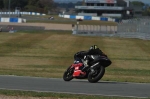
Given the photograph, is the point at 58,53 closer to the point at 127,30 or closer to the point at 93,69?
the point at 127,30

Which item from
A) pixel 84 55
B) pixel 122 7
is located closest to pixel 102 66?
pixel 84 55

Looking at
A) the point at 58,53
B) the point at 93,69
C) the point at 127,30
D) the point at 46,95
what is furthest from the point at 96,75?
the point at 127,30

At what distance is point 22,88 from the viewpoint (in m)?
13.8

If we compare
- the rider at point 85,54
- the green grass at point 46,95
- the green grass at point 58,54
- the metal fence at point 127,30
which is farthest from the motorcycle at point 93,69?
the metal fence at point 127,30

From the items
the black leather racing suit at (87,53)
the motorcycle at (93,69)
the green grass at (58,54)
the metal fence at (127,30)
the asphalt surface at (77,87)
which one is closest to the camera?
the asphalt surface at (77,87)

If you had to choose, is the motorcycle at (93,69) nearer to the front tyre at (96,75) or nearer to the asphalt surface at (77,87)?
the front tyre at (96,75)

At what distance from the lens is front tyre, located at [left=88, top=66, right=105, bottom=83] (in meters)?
15.1

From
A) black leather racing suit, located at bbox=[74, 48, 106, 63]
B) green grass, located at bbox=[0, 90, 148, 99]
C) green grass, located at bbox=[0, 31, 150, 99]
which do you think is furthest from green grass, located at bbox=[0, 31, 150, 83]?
green grass, located at bbox=[0, 90, 148, 99]

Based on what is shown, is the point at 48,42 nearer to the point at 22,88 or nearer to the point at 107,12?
the point at 22,88

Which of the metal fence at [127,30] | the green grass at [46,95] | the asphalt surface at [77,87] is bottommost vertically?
the metal fence at [127,30]

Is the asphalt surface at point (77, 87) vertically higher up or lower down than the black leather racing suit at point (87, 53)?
lower down

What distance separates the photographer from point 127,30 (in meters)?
60.2

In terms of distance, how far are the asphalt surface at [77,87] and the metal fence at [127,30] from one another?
120ft

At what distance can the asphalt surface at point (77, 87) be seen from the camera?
517 inches
